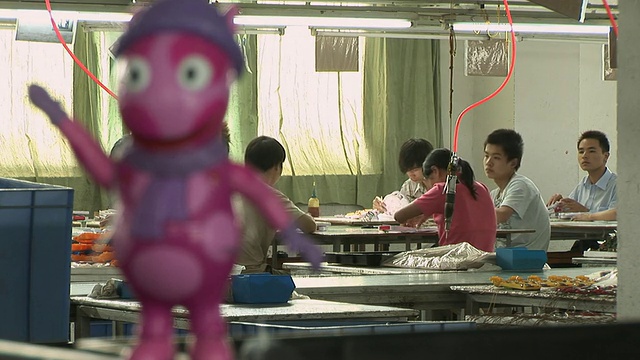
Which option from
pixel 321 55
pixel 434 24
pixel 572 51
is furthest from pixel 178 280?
pixel 572 51

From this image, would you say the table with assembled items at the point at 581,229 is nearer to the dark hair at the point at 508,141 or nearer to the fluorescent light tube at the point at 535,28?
the dark hair at the point at 508,141

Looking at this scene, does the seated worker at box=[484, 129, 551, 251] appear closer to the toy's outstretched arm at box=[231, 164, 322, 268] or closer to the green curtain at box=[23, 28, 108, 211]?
the green curtain at box=[23, 28, 108, 211]

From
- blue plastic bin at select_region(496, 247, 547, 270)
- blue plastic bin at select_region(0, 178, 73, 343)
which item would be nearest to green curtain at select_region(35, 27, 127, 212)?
blue plastic bin at select_region(496, 247, 547, 270)

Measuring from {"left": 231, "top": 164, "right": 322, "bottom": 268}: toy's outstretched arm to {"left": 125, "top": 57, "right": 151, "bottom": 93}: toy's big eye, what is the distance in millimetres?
106

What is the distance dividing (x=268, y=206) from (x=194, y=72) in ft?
0.43

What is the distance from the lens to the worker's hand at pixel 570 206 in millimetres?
8594

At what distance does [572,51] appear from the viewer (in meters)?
11.0

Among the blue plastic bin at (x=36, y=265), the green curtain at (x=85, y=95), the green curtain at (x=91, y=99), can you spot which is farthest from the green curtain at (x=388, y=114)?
the blue plastic bin at (x=36, y=265)

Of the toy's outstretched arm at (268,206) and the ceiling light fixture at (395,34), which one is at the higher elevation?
the ceiling light fixture at (395,34)

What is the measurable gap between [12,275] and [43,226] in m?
0.13

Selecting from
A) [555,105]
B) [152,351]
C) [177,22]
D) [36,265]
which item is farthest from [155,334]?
[555,105]

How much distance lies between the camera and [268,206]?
94cm

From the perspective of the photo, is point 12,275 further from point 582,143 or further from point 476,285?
point 582,143

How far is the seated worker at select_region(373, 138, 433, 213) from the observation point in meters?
8.52
